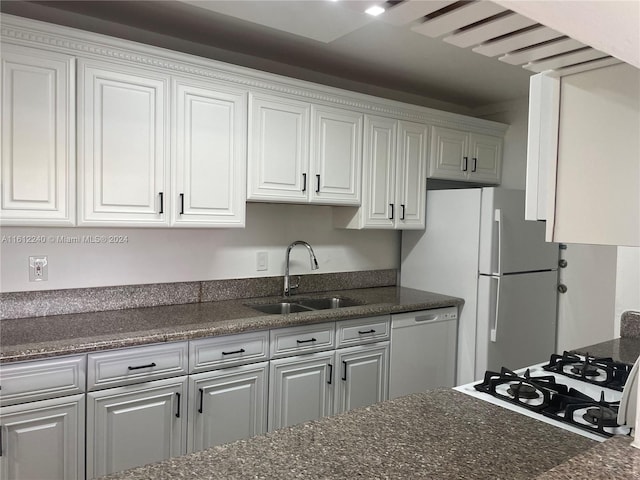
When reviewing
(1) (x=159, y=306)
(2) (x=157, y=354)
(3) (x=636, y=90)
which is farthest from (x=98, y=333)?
(3) (x=636, y=90)

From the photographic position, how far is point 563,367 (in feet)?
5.74

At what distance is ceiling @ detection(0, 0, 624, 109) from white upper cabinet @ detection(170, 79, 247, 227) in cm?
40

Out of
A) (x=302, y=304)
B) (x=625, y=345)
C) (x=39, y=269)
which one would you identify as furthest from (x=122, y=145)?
(x=625, y=345)

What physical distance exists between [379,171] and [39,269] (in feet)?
6.72

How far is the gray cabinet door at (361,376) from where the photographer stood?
2652 mm

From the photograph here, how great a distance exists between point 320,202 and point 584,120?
6.48ft

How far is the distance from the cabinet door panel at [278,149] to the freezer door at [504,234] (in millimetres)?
1193

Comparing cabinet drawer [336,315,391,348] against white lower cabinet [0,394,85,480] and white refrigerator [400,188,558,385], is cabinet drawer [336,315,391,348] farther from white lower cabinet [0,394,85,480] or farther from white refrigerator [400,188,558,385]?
white lower cabinet [0,394,85,480]

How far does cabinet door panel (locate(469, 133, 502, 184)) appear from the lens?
3.65 metres

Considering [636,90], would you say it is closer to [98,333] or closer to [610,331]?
[98,333]

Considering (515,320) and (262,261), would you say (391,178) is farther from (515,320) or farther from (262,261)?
(515,320)

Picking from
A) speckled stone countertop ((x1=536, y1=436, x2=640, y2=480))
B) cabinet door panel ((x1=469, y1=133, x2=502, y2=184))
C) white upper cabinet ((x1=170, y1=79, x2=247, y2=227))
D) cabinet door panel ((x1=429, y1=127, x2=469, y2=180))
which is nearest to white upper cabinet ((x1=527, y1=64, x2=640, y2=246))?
speckled stone countertop ((x1=536, y1=436, x2=640, y2=480))

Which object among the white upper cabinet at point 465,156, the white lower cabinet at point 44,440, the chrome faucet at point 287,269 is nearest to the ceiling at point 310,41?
the white upper cabinet at point 465,156

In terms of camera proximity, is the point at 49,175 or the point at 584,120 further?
the point at 49,175
